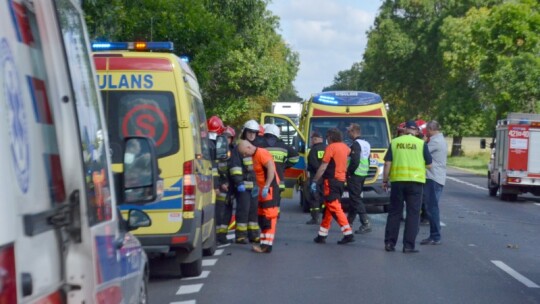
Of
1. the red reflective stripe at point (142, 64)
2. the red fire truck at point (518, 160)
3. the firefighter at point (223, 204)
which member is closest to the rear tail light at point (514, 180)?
the red fire truck at point (518, 160)

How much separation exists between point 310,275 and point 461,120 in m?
54.8

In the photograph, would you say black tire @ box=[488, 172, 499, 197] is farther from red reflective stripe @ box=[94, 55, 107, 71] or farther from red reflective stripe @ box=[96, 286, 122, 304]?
red reflective stripe @ box=[96, 286, 122, 304]

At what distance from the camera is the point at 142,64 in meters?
10.5

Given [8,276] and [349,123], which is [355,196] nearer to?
[349,123]

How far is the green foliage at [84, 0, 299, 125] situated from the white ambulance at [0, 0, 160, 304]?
377 inches

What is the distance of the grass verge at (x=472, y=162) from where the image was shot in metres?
60.1

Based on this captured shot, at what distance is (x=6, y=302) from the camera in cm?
297

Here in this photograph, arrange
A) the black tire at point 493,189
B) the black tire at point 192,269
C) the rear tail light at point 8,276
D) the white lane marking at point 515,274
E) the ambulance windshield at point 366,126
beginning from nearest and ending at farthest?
the rear tail light at point 8,276
the white lane marking at point 515,274
the black tire at point 192,269
the ambulance windshield at point 366,126
the black tire at point 493,189

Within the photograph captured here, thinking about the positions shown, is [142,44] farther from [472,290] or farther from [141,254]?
[141,254]

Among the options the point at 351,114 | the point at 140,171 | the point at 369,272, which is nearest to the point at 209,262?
the point at 369,272

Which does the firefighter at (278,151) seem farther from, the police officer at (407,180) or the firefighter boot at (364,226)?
the police officer at (407,180)

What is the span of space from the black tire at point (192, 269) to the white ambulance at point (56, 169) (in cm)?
659

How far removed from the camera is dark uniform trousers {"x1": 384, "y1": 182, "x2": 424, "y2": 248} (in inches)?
563

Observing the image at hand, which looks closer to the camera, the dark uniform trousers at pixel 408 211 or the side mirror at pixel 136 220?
the side mirror at pixel 136 220
